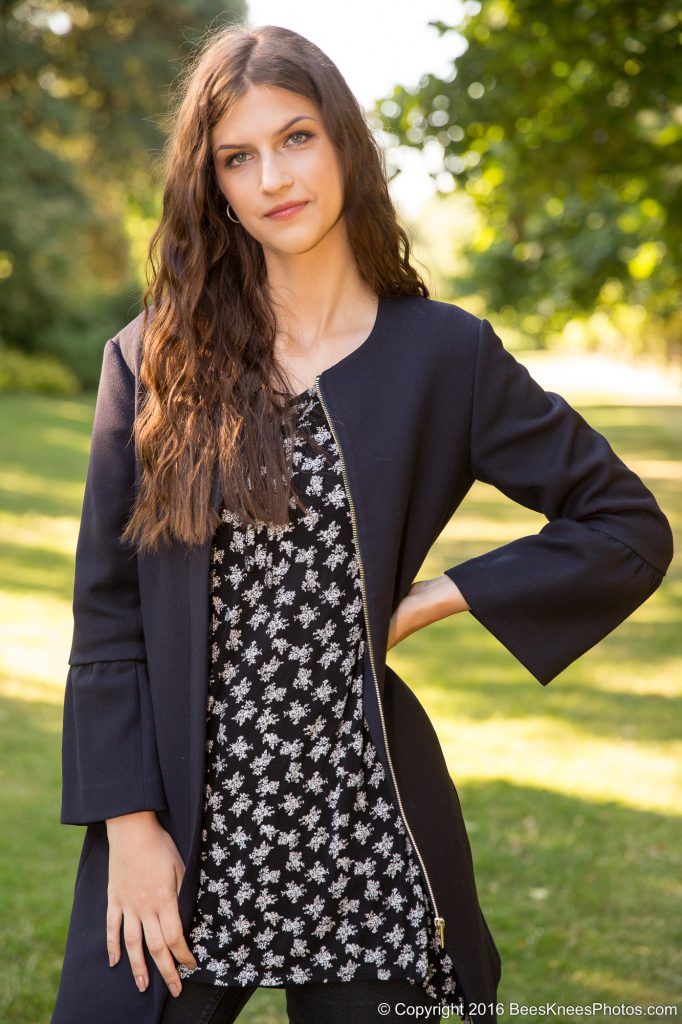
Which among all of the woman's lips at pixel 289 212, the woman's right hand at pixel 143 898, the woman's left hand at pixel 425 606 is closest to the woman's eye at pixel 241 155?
the woman's lips at pixel 289 212

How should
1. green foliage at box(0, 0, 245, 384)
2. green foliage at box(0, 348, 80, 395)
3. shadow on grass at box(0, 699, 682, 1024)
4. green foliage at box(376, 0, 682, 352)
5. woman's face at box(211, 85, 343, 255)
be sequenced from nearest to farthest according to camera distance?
woman's face at box(211, 85, 343, 255) → shadow on grass at box(0, 699, 682, 1024) → green foliage at box(376, 0, 682, 352) → green foliage at box(0, 0, 245, 384) → green foliage at box(0, 348, 80, 395)

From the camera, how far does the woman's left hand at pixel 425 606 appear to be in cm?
Answer: 219

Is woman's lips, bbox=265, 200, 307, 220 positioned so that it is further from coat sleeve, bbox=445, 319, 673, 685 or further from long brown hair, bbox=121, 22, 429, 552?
coat sleeve, bbox=445, 319, 673, 685

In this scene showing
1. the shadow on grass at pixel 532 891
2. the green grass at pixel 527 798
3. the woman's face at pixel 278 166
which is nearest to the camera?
the woman's face at pixel 278 166

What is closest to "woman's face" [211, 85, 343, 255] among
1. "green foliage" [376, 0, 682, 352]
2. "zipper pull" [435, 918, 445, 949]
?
"zipper pull" [435, 918, 445, 949]

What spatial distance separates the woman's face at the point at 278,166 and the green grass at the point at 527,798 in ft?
9.70

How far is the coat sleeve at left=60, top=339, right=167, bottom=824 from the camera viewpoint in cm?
207

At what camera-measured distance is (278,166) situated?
2.17 metres

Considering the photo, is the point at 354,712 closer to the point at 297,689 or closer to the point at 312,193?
the point at 297,689

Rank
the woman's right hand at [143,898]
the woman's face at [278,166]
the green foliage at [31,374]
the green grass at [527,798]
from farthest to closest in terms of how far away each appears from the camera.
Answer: the green foliage at [31,374]
the green grass at [527,798]
the woman's face at [278,166]
the woman's right hand at [143,898]

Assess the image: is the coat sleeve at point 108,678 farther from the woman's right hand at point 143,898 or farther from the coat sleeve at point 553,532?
the coat sleeve at point 553,532

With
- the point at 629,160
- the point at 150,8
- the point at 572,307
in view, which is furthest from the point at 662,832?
the point at 150,8

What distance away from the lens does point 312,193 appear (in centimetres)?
221

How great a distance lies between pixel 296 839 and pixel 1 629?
7.55 m
